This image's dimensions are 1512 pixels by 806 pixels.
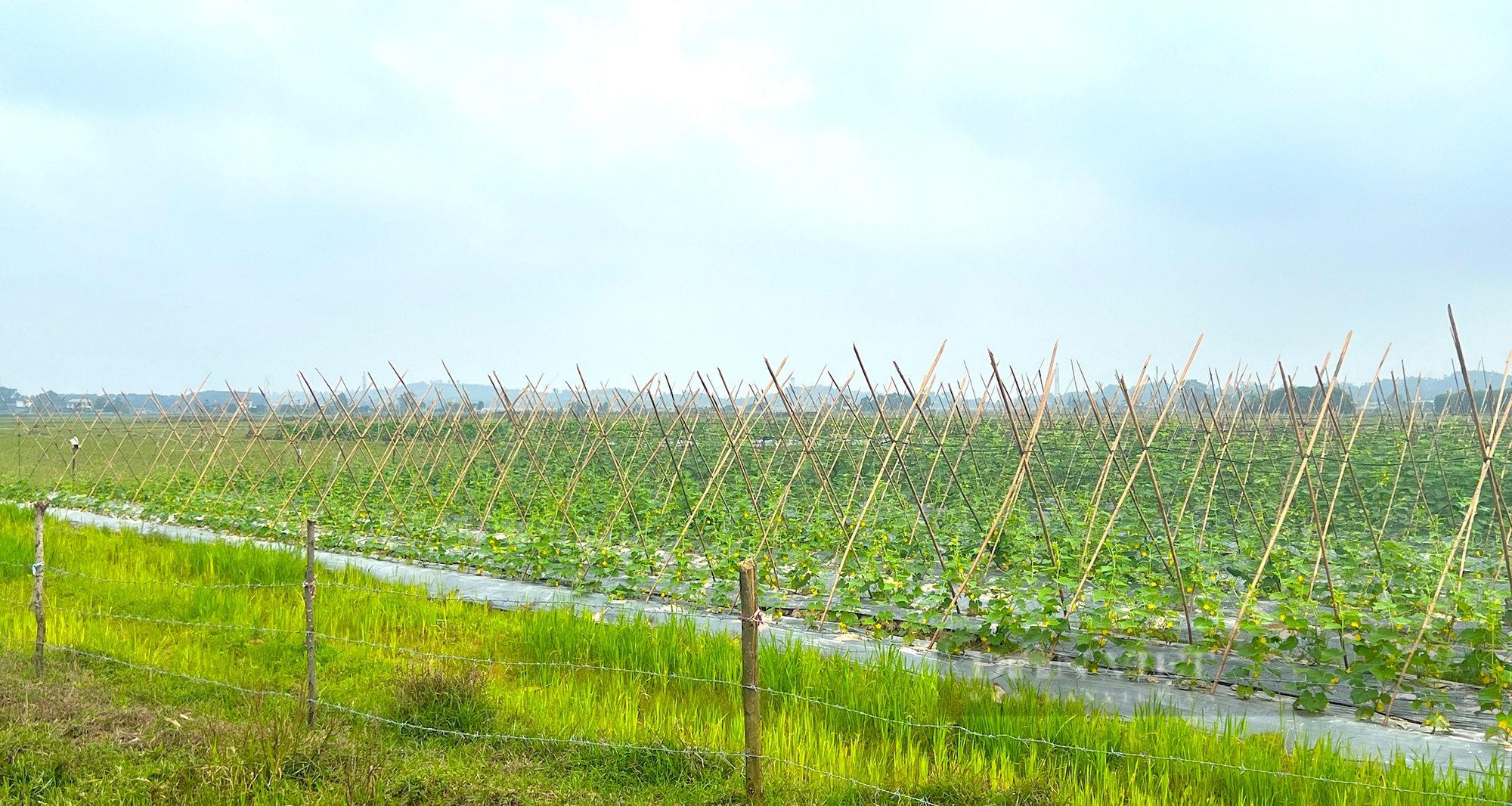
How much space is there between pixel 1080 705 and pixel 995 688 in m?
0.43

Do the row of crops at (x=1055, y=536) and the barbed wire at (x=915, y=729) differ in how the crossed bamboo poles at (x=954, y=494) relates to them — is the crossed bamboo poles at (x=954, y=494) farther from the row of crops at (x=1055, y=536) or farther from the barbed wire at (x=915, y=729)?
the barbed wire at (x=915, y=729)

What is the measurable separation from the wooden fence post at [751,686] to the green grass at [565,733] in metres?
0.15

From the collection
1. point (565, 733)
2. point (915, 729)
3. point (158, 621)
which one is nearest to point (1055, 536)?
point (915, 729)

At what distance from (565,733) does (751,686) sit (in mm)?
1165

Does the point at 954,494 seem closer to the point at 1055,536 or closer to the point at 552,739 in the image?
the point at 1055,536

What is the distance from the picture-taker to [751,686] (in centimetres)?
316

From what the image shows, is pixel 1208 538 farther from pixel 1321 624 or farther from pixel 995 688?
pixel 995 688

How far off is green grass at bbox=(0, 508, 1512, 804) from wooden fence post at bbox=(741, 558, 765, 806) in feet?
0.48

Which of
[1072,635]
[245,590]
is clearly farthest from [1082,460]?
[245,590]

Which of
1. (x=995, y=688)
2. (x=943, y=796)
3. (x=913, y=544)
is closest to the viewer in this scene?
(x=943, y=796)

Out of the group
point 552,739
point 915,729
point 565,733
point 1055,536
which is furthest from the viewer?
point 1055,536

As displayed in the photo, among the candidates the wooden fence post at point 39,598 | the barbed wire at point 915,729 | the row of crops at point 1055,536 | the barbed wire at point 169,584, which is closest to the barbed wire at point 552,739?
the barbed wire at point 915,729

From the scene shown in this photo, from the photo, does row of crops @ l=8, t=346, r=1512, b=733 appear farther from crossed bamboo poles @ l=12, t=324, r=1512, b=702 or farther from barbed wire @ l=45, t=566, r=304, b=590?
barbed wire @ l=45, t=566, r=304, b=590

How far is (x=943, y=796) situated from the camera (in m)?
3.15
